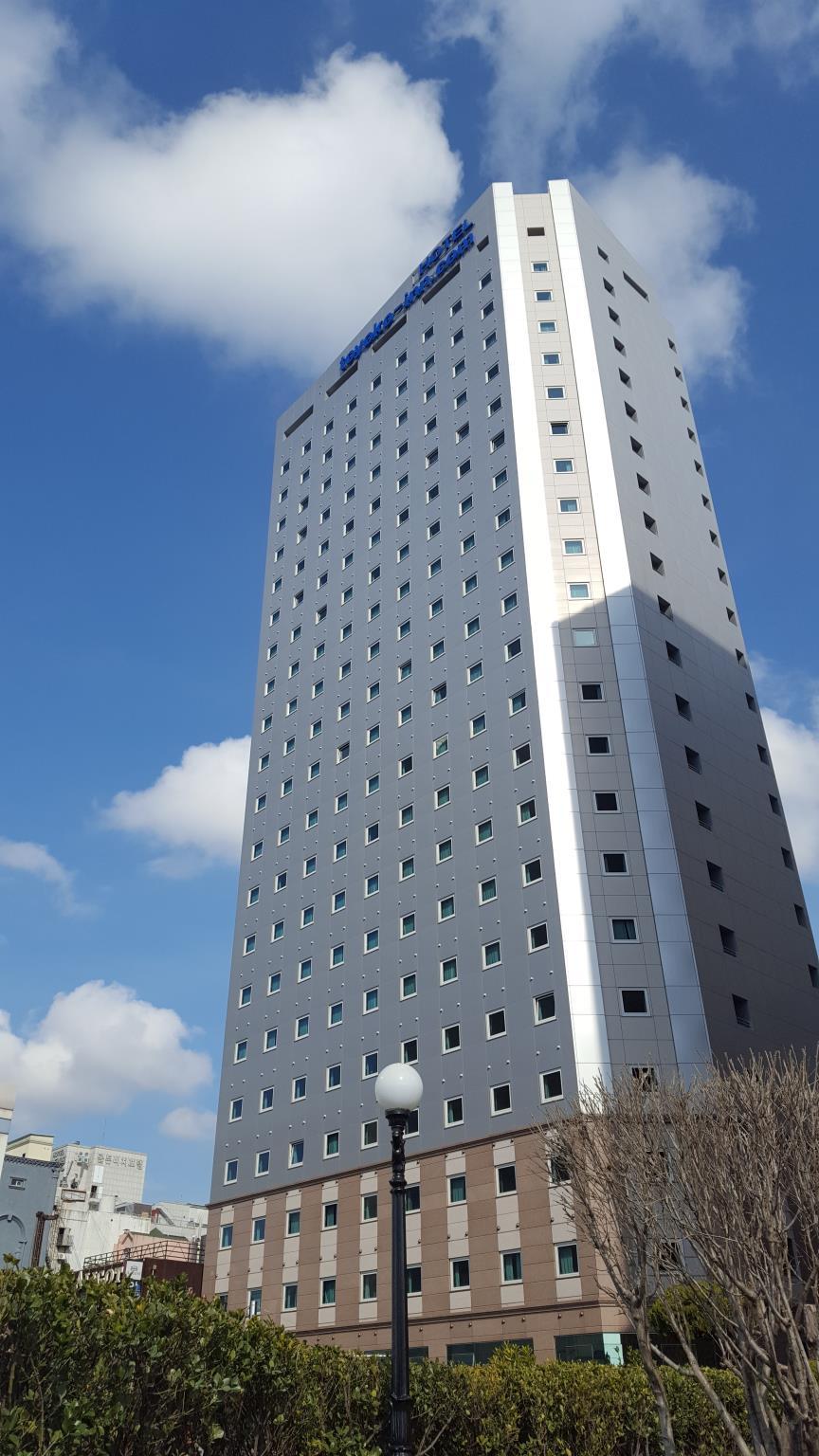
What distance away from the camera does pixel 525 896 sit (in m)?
44.6

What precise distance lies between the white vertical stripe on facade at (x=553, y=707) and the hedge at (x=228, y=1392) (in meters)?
16.8

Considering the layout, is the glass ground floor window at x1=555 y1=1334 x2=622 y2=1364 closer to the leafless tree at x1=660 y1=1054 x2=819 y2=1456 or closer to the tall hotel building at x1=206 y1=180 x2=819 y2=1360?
the tall hotel building at x1=206 y1=180 x2=819 y2=1360

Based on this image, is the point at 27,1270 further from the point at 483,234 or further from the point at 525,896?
the point at 483,234

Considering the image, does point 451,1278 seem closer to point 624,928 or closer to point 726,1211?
point 624,928

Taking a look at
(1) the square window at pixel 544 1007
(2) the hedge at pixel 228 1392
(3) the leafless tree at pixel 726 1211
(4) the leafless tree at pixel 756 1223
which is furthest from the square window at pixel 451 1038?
(2) the hedge at pixel 228 1392

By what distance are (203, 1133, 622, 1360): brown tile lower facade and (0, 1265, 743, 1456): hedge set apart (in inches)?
633

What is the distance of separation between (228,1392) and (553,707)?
1454 inches

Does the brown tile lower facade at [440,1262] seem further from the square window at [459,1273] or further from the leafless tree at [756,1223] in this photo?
the leafless tree at [756,1223]

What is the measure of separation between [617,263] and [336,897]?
43165 mm

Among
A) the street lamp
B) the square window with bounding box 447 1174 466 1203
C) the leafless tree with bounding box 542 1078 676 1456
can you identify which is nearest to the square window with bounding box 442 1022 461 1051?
the square window with bounding box 447 1174 466 1203

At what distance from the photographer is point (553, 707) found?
47906 mm

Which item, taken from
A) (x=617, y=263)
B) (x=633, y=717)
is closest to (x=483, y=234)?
(x=617, y=263)

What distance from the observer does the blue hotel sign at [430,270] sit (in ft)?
220

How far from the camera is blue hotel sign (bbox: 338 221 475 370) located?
6694 cm
